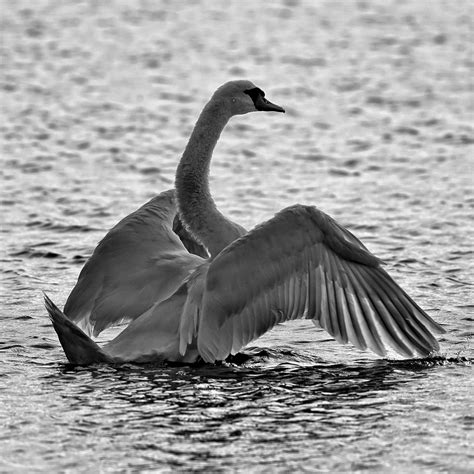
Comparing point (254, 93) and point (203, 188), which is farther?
point (254, 93)

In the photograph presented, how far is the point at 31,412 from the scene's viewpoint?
827 cm

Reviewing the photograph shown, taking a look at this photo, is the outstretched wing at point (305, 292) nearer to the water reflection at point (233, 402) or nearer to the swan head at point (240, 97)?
the water reflection at point (233, 402)

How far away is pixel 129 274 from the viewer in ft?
33.1

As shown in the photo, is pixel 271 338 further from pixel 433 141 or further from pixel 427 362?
pixel 433 141

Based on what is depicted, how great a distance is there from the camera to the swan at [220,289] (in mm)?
9078

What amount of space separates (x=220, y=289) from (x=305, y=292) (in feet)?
2.08

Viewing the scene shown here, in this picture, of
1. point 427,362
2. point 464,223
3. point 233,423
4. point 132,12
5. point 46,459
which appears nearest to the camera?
point 46,459

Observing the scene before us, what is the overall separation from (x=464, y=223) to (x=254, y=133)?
498 cm

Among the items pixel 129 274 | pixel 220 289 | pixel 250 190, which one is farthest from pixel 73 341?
pixel 250 190

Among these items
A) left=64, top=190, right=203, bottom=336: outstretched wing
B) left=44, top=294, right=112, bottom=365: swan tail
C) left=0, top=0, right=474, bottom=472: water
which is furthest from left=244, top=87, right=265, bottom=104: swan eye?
left=44, top=294, right=112, bottom=365: swan tail

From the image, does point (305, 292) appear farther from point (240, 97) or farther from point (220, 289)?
point (240, 97)

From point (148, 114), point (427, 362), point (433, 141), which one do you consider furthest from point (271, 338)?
point (148, 114)

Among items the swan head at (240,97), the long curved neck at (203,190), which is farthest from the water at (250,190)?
the swan head at (240,97)

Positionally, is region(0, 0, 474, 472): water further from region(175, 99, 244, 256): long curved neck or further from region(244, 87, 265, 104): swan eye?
region(244, 87, 265, 104): swan eye
